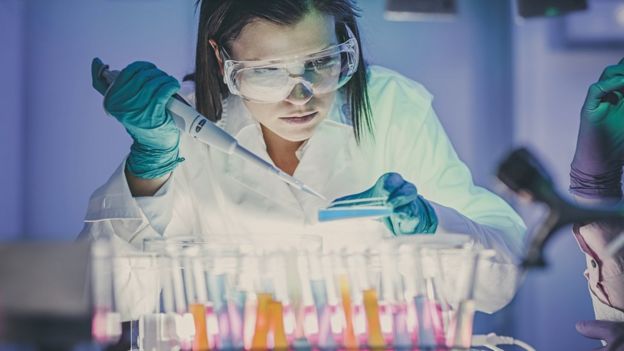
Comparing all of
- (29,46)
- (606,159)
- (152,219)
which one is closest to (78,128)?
(29,46)

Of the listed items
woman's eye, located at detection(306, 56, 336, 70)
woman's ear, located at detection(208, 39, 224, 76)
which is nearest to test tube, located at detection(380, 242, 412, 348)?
woman's eye, located at detection(306, 56, 336, 70)

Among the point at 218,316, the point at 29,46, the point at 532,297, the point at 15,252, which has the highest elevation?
the point at 29,46

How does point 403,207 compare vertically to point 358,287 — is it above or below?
above

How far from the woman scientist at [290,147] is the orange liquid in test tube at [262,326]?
1.47 feet

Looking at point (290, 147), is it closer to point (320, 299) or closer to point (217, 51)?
point (217, 51)

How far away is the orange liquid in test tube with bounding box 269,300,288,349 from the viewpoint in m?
1.39

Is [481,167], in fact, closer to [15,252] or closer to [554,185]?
[554,185]

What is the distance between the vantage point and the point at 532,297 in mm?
3225

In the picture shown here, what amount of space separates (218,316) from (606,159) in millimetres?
1216

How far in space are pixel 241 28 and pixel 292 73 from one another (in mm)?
234

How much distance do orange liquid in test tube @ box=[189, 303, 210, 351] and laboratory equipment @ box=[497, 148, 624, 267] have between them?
1.96ft

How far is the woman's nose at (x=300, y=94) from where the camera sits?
2057mm

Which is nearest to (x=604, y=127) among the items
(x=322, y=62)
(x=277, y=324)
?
(x=322, y=62)

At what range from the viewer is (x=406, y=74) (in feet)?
10.0
